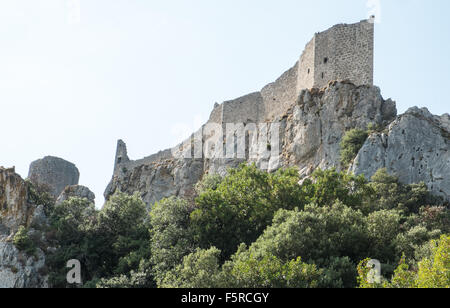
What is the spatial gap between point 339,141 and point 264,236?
48.8ft

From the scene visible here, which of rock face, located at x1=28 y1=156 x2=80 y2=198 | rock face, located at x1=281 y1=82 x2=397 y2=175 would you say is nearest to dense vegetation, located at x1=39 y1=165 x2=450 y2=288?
rock face, located at x1=281 y1=82 x2=397 y2=175

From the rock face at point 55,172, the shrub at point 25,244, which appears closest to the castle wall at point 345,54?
the shrub at point 25,244

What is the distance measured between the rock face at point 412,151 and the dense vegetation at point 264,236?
117 cm

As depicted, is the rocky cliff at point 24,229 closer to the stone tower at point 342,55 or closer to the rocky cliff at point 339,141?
the rocky cliff at point 339,141

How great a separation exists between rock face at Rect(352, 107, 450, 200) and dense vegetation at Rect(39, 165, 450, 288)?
1.17 meters

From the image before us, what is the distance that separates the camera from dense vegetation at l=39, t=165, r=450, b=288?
2022 centimetres

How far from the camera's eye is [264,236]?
23.6 m

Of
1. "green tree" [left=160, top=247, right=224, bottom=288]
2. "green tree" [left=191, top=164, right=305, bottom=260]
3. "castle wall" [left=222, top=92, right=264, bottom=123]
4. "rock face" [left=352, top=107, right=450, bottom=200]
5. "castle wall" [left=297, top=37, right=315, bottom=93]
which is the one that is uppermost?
"castle wall" [left=297, top=37, right=315, bottom=93]

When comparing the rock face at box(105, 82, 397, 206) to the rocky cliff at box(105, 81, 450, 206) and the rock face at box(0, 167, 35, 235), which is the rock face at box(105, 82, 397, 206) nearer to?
the rocky cliff at box(105, 81, 450, 206)

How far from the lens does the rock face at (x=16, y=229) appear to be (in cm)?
2820

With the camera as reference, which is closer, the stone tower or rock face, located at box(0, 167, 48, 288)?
rock face, located at box(0, 167, 48, 288)

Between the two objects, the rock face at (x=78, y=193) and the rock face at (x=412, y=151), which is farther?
the rock face at (x=78, y=193)

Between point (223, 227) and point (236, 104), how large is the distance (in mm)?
22247
